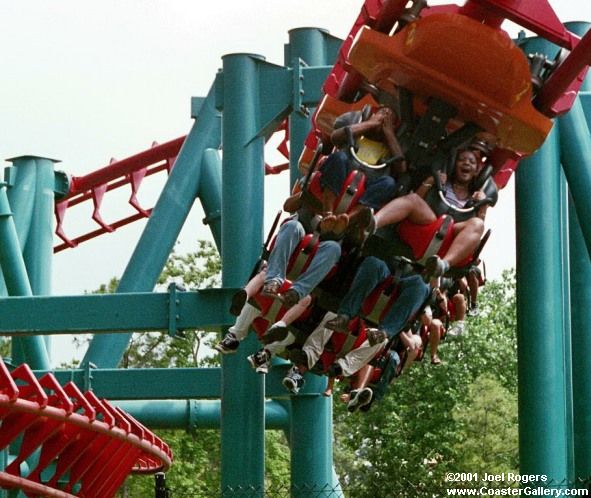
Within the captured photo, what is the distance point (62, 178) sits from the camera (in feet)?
43.8

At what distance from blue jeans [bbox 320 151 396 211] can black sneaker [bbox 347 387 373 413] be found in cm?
136

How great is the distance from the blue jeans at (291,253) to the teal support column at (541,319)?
1.60 meters

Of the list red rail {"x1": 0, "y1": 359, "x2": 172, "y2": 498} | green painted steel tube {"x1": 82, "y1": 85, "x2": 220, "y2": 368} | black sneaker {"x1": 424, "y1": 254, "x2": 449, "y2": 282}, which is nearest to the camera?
black sneaker {"x1": 424, "y1": 254, "x2": 449, "y2": 282}

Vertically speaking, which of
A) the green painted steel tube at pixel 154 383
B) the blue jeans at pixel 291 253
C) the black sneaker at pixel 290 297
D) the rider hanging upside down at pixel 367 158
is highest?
the green painted steel tube at pixel 154 383

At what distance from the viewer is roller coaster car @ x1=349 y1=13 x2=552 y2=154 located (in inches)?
293

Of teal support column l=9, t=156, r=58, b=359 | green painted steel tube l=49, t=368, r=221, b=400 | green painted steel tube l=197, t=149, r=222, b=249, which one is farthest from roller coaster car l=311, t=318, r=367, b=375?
teal support column l=9, t=156, r=58, b=359

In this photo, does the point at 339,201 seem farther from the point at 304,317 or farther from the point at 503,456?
the point at 503,456

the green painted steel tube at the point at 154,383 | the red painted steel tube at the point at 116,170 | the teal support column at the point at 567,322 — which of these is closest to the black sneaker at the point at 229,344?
the teal support column at the point at 567,322

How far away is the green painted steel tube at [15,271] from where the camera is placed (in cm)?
1172

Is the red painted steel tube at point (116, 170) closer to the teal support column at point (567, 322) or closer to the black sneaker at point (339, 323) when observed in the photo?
the teal support column at point (567, 322)

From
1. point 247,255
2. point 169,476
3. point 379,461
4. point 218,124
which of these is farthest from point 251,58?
point 379,461

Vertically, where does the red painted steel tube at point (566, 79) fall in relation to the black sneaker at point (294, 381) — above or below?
above

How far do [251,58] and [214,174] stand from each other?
2309 millimetres

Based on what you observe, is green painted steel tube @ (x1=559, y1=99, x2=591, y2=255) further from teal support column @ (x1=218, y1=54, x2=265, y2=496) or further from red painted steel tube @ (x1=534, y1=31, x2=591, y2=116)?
teal support column @ (x1=218, y1=54, x2=265, y2=496)
